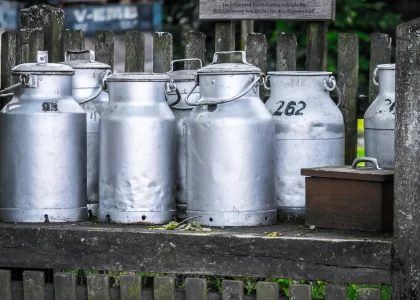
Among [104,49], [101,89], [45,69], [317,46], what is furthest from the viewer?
[104,49]

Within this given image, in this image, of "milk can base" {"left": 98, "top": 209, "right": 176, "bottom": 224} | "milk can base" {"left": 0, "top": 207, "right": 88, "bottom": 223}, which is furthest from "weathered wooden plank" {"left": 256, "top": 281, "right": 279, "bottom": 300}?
"milk can base" {"left": 0, "top": 207, "right": 88, "bottom": 223}

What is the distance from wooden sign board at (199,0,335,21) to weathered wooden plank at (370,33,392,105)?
0.72 ft

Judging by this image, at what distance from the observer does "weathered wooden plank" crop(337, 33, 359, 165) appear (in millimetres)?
4184

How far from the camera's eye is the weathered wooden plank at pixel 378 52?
413 centimetres

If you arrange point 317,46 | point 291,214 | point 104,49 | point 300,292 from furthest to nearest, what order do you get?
1. point 104,49
2. point 317,46
3. point 291,214
4. point 300,292

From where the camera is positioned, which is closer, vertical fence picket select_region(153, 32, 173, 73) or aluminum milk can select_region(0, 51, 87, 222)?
aluminum milk can select_region(0, 51, 87, 222)

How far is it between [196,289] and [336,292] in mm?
477

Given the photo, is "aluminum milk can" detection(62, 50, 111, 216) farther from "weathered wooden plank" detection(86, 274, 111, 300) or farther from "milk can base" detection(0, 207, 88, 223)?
"weathered wooden plank" detection(86, 274, 111, 300)

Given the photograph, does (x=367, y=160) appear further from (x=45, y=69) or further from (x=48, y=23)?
(x=48, y=23)

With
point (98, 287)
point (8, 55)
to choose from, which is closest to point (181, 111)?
point (98, 287)

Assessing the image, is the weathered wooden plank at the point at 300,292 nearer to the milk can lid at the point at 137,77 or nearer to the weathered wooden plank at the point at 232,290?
the weathered wooden plank at the point at 232,290

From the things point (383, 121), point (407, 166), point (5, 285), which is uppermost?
point (383, 121)

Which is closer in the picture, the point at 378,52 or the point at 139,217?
the point at 139,217

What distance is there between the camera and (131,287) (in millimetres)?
3398
